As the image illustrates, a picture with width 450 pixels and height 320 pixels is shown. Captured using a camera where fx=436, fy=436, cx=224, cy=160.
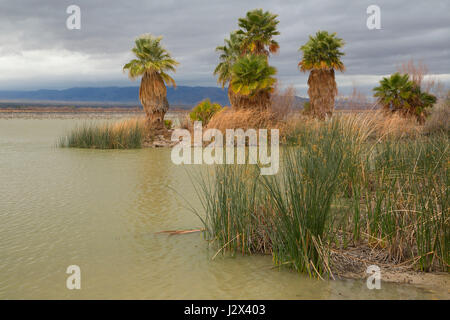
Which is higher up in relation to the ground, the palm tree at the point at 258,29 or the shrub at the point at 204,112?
the palm tree at the point at 258,29

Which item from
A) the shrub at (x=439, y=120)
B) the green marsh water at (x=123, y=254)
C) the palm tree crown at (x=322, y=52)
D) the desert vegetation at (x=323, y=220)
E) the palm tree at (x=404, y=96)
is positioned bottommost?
the green marsh water at (x=123, y=254)

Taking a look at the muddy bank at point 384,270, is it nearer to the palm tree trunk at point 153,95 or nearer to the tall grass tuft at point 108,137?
the tall grass tuft at point 108,137

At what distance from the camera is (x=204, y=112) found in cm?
1973

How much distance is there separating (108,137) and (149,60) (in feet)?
17.5

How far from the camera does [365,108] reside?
8250 millimetres

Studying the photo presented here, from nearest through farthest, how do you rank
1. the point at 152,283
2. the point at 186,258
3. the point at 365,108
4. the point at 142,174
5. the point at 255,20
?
1. the point at 152,283
2. the point at 186,258
3. the point at 365,108
4. the point at 142,174
5. the point at 255,20

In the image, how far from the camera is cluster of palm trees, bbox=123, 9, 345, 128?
61.0 feet

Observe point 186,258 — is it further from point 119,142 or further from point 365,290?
point 119,142

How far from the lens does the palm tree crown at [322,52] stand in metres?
23.3

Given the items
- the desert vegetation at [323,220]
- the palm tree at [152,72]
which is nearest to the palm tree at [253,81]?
the palm tree at [152,72]

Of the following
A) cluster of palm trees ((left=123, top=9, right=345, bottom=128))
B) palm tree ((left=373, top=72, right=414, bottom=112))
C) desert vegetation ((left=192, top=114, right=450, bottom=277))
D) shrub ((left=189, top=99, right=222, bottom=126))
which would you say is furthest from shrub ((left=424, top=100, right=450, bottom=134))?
desert vegetation ((left=192, top=114, right=450, bottom=277))
